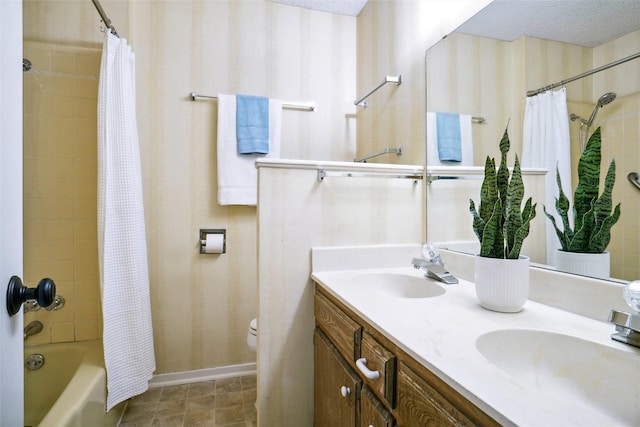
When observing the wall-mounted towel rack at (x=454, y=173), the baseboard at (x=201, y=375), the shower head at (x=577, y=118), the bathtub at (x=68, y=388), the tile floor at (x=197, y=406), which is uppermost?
the shower head at (x=577, y=118)

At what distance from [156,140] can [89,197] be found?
50cm

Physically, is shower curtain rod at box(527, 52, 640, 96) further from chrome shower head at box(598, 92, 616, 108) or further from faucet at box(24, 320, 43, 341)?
faucet at box(24, 320, 43, 341)

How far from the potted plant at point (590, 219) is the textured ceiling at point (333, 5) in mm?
1855

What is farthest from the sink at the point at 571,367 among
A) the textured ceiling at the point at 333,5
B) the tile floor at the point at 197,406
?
the textured ceiling at the point at 333,5

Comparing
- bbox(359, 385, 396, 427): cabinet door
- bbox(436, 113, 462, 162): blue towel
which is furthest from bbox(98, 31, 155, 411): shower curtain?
bbox(436, 113, 462, 162): blue towel

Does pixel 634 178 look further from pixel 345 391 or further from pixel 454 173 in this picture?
pixel 345 391

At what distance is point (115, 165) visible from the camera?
1498 millimetres

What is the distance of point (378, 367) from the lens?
0.72 metres

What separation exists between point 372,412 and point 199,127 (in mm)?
1857

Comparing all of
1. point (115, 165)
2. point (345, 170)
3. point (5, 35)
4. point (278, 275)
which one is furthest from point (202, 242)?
point (5, 35)

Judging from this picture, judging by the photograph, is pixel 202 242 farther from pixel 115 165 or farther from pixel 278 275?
pixel 278 275

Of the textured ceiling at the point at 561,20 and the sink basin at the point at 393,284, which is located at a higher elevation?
the textured ceiling at the point at 561,20

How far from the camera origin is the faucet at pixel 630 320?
1.82 ft

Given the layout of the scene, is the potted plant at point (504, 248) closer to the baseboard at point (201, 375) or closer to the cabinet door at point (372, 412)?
the cabinet door at point (372, 412)
